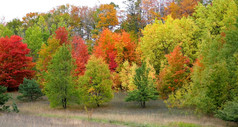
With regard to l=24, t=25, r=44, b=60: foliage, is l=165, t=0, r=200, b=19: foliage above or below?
above

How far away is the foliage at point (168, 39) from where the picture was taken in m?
37.6

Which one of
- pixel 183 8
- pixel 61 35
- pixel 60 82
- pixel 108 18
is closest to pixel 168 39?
pixel 183 8

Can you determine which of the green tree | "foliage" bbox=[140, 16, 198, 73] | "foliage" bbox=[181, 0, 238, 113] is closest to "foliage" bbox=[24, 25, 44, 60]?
"foliage" bbox=[140, 16, 198, 73]

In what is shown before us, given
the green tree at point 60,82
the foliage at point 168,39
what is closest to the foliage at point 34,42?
the foliage at point 168,39

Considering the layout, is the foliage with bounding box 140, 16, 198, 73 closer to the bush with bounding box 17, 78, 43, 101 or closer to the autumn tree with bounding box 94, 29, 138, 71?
the autumn tree with bounding box 94, 29, 138, 71

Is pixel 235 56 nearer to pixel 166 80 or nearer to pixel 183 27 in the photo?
pixel 166 80

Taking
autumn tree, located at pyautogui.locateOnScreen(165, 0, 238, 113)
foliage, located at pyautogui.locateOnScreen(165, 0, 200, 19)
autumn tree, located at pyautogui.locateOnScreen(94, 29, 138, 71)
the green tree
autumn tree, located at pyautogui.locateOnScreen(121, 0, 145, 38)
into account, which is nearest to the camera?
autumn tree, located at pyautogui.locateOnScreen(165, 0, 238, 113)

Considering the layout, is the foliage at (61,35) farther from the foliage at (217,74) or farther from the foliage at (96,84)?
the foliage at (217,74)

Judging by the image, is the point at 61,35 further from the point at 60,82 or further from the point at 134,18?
the point at 134,18

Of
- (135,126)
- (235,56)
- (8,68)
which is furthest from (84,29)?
(135,126)

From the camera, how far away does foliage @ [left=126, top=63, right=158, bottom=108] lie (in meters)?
29.6

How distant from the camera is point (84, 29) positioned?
227ft

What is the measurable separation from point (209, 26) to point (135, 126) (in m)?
23.9

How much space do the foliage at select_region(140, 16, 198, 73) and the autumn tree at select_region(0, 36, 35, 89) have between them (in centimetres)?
2131
